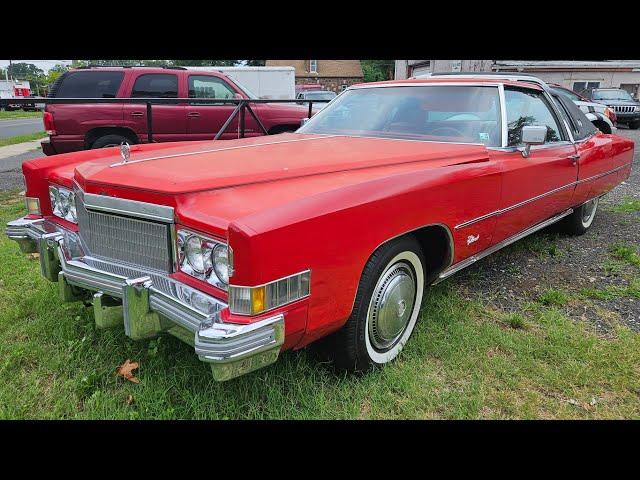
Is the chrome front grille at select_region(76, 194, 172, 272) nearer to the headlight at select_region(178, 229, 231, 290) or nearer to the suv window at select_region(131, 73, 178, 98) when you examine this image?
the headlight at select_region(178, 229, 231, 290)

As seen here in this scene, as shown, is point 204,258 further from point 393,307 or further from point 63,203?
point 63,203

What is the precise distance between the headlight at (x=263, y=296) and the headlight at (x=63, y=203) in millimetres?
1427

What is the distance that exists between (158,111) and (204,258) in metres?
6.45

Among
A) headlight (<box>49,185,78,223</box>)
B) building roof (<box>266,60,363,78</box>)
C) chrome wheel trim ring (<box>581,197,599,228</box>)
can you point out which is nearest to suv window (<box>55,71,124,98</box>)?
headlight (<box>49,185,78,223</box>)

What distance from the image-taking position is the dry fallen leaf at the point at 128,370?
2555 mm

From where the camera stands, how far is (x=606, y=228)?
5.52 metres

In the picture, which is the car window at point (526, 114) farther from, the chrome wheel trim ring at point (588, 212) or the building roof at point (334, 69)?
the building roof at point (334, 69)

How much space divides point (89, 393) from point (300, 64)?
120 ft

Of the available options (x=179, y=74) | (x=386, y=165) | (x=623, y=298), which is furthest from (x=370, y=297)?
(x=179, y=74)

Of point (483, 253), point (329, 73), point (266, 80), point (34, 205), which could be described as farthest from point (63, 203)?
point (329, 73)

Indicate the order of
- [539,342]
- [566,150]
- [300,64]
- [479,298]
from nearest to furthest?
[539,342]
[479,298]
[566,150]
[300,64]

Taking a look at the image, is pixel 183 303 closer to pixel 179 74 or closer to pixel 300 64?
pixel 179 74

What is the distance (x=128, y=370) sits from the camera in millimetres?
2609

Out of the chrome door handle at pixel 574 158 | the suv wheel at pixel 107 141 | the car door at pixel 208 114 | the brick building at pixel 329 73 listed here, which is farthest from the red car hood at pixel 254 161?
the brick building at pixel 329 73
